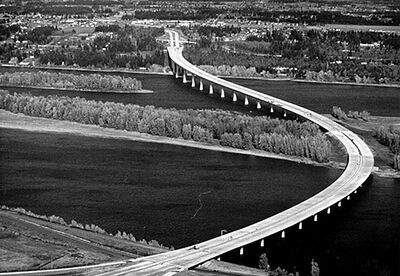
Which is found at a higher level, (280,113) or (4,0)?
(4,0)

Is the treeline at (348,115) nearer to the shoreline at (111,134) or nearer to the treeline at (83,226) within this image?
the shoreline at (111,134)

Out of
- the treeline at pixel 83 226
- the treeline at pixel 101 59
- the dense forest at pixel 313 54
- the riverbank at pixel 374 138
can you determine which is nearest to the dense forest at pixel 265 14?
the dense forest at pixel 313 54

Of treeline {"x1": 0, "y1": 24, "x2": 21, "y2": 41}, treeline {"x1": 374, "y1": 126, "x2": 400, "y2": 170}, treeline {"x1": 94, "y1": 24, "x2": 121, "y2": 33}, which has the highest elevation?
treeline {"x1": 0, "y1": 24, "x2": 21, "y2": 41}

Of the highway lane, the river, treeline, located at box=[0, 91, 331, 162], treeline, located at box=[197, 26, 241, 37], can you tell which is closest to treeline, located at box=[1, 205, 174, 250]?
the river

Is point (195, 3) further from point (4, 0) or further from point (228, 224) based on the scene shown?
point (228, 224)

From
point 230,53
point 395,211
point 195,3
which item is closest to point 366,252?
point 395,211

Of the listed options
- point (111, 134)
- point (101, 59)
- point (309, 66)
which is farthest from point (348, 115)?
point (101, 59)

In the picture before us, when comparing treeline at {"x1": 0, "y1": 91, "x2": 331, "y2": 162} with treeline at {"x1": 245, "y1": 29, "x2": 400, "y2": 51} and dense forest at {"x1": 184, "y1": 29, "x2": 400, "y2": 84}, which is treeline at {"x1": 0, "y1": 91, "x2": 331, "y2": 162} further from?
treeline at {"x1": 245, "y1": 29, "x2": 400, "y2": 51}
